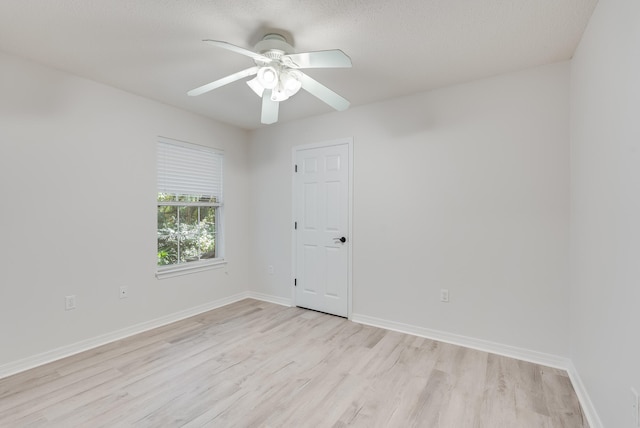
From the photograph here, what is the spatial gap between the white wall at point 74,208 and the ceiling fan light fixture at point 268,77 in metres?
1.84

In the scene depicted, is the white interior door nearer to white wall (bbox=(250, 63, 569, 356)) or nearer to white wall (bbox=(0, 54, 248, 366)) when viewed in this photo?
white wall (bbox=(250, 63, 569, 356))

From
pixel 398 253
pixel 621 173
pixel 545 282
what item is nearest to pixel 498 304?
pixel 545 282

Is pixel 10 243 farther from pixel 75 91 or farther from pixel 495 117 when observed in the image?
pixel 495 117

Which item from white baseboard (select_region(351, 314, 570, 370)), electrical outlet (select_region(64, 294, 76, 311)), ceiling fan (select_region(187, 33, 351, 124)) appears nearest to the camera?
ceiling fan (select_region(187, 33, 351, 124))

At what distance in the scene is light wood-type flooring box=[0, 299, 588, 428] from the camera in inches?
72.1

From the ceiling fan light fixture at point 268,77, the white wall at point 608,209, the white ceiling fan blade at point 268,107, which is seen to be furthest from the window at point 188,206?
the white wall at point 608,209

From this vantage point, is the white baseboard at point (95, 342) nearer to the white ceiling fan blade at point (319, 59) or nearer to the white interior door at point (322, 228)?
the white interior door at point (322, 228)

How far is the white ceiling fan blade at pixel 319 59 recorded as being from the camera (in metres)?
1.74

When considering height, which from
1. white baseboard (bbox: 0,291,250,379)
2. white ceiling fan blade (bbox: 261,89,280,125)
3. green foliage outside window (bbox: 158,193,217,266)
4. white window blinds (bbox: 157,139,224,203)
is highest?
white ceiling fan blade (bbox: 261,89,280,125)

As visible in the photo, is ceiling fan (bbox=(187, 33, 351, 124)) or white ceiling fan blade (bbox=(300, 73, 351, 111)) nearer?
ceiling fan (bbox=(187, 33, 351, 124))

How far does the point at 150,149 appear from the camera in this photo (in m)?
3.26

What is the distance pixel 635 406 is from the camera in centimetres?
126

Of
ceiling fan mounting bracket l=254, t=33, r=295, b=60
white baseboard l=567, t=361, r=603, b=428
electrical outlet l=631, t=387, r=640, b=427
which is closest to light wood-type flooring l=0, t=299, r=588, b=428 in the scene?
white baseboard l=567, t=361, r=603, b=428

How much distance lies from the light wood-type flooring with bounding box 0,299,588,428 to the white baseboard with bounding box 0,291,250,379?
0.08m
